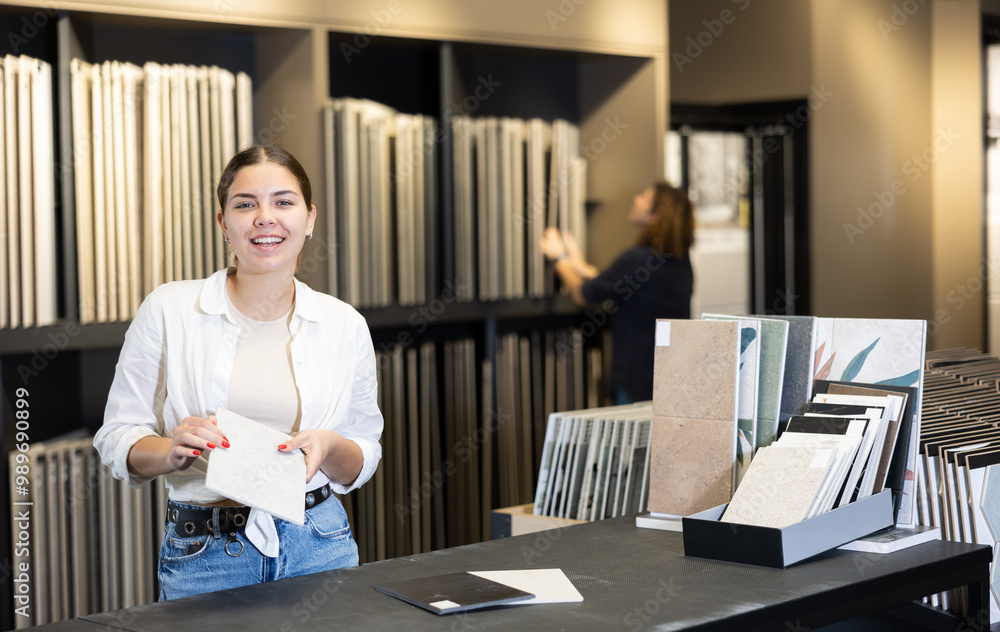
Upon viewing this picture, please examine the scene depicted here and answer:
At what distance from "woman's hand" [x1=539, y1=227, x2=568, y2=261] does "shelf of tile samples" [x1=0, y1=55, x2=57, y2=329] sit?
159cm

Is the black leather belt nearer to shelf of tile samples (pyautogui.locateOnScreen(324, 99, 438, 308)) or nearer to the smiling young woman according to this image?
the smiling young woman

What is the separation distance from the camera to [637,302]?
3805 millimetres

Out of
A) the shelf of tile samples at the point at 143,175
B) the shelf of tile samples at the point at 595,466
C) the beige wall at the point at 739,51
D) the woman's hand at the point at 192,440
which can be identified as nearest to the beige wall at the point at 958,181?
the beige wall at the point at 739,51

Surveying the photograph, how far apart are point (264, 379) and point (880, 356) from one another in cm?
110

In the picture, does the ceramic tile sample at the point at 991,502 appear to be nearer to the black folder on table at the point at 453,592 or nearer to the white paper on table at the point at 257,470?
the black folder on table at the point at 453,592

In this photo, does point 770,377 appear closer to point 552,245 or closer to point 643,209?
point 552,245

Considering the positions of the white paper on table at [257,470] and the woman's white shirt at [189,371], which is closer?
the white paper on table at [257,470]

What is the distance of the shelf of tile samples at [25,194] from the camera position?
8.63 feet

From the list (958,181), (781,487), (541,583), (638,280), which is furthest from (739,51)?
(541,583)

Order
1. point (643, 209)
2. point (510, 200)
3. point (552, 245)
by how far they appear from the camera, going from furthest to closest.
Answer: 1. point (643, 209)
2. point (552, 245)
3. point (510, 200)

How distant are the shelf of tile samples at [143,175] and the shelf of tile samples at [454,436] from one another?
77 centimetres

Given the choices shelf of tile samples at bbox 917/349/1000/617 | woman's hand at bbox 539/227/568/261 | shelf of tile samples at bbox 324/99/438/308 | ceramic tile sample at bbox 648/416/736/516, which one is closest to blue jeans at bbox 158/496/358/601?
ceramic tile sample at bbox 648/416/736/516

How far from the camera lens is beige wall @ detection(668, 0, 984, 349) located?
471 cm

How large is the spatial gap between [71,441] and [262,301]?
49.9 inches
